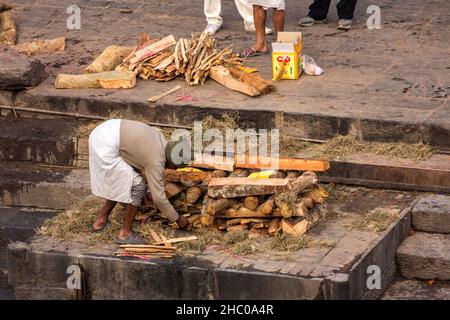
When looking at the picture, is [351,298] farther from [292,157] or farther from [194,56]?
[194,56]

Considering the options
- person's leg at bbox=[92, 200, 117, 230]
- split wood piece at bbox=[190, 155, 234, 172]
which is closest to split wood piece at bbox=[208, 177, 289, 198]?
split wood piece at bbox=[190, 155, 234, 172]

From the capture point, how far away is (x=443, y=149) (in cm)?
1227

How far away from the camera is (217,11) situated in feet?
50.2

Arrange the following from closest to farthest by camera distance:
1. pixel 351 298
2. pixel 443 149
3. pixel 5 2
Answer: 1. pixel 351 298
2. pixel 443 149
3. pixel 5 2

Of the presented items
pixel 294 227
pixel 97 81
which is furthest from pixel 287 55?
pixel 294 227

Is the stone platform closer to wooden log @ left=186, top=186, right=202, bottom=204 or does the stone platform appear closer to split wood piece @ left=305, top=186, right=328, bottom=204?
split wood piece @ left=305, top=186, right=328, bottom=204

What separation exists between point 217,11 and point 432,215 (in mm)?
4715

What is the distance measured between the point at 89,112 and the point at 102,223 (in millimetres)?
2296

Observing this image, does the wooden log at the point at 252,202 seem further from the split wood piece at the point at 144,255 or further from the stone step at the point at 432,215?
the stone step at the point at 432,215

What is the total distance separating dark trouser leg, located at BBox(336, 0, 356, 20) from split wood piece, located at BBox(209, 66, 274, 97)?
1.83m

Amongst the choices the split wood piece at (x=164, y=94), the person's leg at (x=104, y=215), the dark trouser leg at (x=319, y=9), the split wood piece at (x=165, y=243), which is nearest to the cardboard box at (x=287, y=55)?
the split wood piece at (x=164, y=94)

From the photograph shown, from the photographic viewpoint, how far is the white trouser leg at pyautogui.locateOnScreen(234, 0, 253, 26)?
1520cm

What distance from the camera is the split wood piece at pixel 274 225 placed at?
→ 36.9 feet
